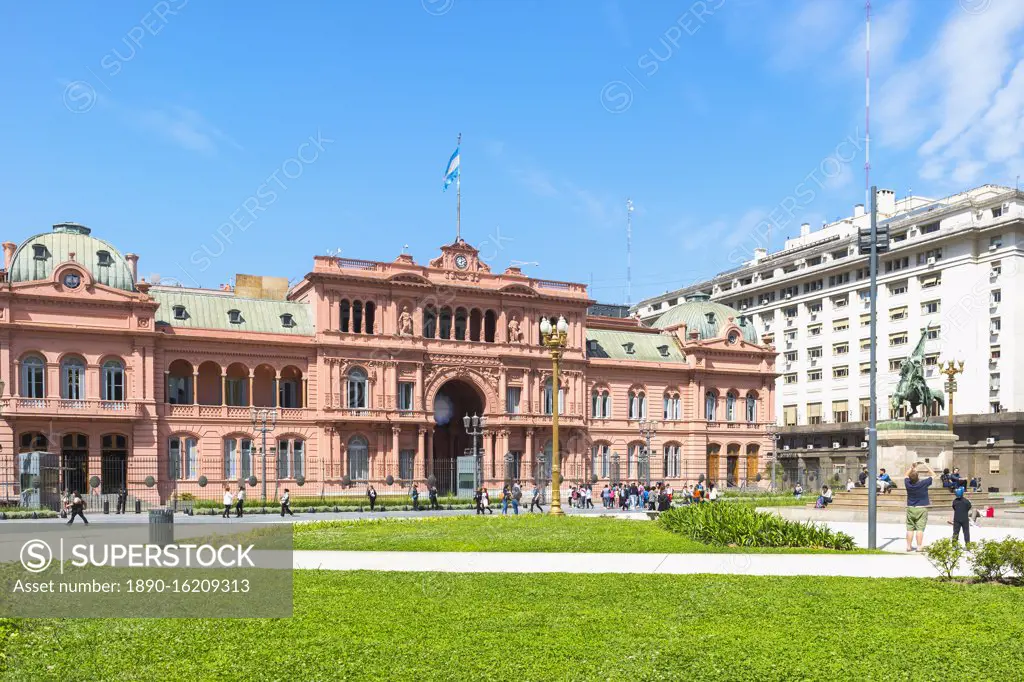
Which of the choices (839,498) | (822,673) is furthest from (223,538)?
(839,498)

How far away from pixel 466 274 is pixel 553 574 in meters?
50.6

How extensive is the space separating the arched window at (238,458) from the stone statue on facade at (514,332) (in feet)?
66.5

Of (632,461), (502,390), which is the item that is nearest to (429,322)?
(502,390)

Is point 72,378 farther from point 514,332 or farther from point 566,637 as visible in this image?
point 566,637

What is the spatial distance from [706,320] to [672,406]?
8893mm

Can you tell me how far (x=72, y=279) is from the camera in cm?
5628

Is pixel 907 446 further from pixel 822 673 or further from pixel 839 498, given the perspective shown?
pixel 822 673

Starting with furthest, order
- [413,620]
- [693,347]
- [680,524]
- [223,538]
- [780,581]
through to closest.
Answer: [693,347] → [680,524] → [223,538] → [780,581] → [413,620]

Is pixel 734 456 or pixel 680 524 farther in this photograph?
pixel 734 456

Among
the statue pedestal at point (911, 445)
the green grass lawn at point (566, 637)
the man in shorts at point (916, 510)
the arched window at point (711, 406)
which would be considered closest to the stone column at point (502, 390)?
the arched window at point (711, 406)

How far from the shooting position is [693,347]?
75.8 metres

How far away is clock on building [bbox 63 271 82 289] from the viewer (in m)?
56.1

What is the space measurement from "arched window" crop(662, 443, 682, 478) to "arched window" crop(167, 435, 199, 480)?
3551 cm

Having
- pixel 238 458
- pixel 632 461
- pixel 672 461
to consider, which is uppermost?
pixel 238 458
